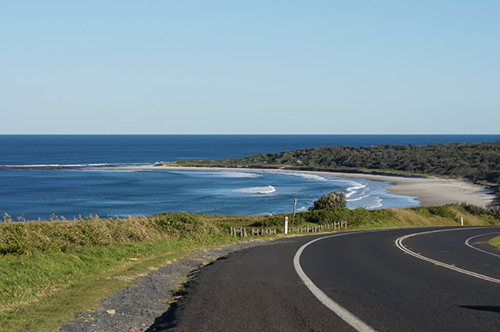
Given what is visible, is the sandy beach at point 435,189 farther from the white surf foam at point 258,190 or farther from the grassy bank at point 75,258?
the grassy bank at point 75,258

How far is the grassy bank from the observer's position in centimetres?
921

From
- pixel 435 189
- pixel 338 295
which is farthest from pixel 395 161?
pixel 338 295

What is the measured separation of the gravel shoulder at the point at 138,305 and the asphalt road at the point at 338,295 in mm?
331

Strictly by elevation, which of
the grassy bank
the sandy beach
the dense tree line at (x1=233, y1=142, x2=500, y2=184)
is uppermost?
the grassy bank

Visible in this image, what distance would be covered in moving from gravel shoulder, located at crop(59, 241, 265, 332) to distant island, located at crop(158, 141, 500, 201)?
111 meters

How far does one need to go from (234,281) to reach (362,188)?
3471 inches

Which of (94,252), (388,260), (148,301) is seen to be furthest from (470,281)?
(94,252)

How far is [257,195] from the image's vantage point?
3241 inches

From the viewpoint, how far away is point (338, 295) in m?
10.0

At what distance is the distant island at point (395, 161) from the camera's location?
130 metres

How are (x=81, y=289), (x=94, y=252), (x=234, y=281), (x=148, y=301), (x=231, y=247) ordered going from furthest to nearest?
(x=231, y=247) < (x=94, y=252) < (x=234, y=281) < (x=81, y=289) < (x=148, y=301)

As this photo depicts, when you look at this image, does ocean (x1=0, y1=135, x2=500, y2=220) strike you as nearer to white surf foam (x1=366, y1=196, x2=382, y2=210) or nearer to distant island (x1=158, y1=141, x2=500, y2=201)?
white surf foam (x1=366, y1=196, x2=382, y2=210)

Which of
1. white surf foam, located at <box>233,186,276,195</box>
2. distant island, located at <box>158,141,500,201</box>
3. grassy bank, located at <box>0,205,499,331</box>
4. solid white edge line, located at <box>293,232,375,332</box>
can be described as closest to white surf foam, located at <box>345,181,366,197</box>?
white surf foam, located at <box>233,186,276,195</box>

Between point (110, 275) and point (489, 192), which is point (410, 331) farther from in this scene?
point (489, 192)
